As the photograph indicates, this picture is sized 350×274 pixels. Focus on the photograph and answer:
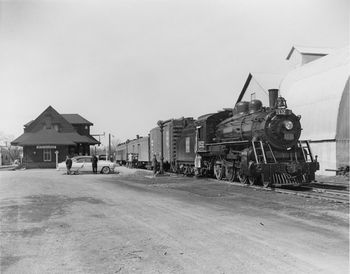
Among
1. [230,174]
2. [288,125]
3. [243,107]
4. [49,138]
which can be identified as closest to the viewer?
[288,125]

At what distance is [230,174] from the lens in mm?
18609

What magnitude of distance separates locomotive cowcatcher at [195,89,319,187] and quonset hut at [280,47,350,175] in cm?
813

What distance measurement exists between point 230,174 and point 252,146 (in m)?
2.68

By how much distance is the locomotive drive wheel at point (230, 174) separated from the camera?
1842 cm

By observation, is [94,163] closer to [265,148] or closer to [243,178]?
[243,178]

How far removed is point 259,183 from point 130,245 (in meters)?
11.5

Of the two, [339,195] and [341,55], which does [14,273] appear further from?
[341,55]

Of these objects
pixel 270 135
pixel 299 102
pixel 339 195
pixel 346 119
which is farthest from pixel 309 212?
pixel 299 102

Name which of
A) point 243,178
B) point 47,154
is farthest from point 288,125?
point 47,154

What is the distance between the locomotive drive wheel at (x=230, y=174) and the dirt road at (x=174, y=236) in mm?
6600

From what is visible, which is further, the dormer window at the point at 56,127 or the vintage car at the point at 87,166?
the dormer window at the point at 56,127

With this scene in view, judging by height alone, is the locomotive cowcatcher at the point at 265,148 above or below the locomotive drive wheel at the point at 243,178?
above

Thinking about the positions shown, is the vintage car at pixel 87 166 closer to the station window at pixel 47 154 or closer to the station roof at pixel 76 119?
the station window at pixel 47 154

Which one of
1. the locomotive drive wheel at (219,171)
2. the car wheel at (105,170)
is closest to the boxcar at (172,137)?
the car wheel at (105,170)
